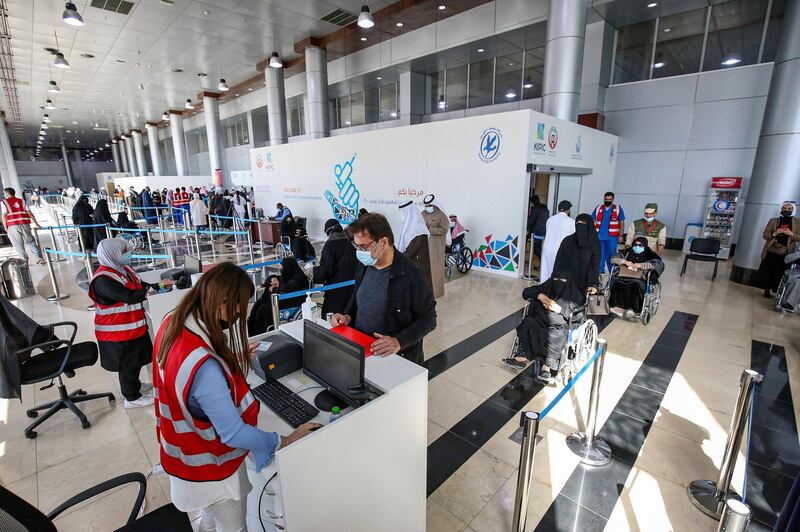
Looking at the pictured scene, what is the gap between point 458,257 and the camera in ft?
25.2

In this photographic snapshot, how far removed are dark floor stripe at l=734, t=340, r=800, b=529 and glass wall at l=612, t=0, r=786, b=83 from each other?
8592 millimetres

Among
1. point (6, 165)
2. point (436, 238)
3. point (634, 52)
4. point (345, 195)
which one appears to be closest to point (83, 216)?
point (345, 195)

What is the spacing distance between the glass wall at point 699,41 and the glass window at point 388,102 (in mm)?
7274

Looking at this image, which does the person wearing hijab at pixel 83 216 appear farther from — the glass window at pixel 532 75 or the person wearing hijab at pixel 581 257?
the glass window at pixel 532 75

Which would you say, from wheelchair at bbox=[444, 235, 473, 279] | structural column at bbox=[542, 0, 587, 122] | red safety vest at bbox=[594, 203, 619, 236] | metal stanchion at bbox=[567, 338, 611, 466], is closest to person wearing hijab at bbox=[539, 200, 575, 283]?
red safety vest at bbox=[594, 203, 619, 236]

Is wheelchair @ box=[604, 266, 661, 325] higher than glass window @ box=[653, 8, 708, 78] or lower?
lower

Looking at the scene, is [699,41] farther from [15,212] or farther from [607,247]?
[15,212]

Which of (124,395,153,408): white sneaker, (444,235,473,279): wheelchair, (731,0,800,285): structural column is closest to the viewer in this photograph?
(124,395,153,408): white sneaker

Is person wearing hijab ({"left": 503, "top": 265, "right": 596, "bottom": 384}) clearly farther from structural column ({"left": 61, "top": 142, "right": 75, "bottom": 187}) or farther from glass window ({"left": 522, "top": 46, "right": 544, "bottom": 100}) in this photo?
structural column ({"left": 61, "top": 142, "right": 75, "bottom": 187})

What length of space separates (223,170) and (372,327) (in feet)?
73.5

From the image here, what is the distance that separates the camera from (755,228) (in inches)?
272

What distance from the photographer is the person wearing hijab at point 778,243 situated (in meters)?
6.00

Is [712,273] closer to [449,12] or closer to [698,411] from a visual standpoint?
[698,411]

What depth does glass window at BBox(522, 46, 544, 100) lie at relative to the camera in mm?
11078
